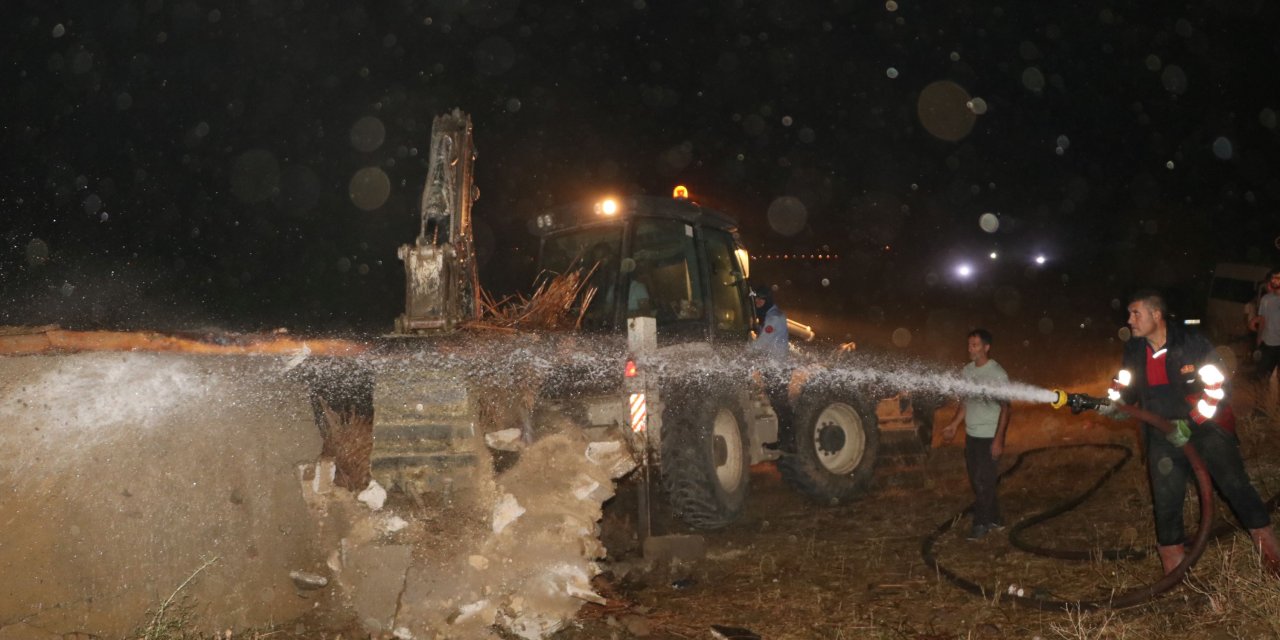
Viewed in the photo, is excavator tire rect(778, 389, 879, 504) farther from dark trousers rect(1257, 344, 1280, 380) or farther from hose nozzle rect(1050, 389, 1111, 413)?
dark trousers rect(1257, 344, 1280, 380)

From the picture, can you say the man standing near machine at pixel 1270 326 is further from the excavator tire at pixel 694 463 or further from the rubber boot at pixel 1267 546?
the excavator tire at pixel 694 463

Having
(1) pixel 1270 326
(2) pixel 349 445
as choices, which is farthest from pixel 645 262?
(1) pixel 1270 326

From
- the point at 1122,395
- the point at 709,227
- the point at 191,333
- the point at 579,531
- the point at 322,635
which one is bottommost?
the point at 322,635

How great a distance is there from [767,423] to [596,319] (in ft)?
6.96

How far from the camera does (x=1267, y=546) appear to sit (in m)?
4.74

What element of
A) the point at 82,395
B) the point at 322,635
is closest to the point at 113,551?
the point at 82,395

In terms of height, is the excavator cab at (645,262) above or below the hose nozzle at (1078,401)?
above

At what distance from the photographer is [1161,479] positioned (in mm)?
5008

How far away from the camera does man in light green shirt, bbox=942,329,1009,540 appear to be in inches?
269

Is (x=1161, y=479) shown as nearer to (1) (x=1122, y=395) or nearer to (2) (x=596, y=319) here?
(1) (x=1122, y=395)

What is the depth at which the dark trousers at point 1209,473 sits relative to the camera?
188 inches

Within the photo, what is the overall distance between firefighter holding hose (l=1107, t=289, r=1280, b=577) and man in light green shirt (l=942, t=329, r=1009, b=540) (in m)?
1.64

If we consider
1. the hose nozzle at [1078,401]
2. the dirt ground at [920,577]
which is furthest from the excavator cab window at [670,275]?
the hose nozzle at [1078,401]

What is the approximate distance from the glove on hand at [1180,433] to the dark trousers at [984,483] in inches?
79.9
